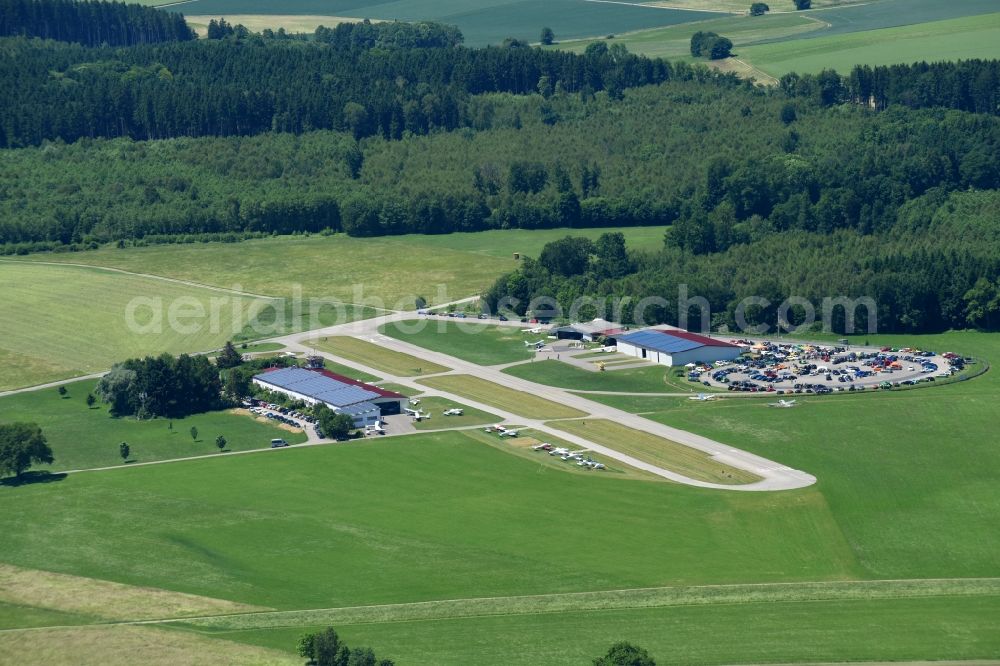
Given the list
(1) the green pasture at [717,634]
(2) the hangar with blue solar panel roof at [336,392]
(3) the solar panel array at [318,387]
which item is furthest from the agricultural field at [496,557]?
(3) the solar panel array at [318,387]

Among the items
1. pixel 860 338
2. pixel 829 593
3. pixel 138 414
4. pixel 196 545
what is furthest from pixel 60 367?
pixel 829 593

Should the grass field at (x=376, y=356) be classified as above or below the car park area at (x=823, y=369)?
above

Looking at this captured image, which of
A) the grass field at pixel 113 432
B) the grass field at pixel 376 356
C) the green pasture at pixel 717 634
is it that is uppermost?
the grass field at pixel 376 356

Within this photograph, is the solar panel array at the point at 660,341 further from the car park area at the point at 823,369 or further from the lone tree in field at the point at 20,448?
the lone tree in field at the point at 20,448

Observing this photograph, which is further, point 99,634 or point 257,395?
point 257,395

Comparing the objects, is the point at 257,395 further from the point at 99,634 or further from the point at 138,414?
the point at 99,634

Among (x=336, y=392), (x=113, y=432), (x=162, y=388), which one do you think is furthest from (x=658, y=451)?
(x=113, y=432)

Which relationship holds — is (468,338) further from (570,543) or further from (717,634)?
(717,634)
